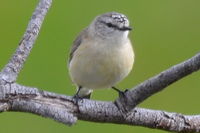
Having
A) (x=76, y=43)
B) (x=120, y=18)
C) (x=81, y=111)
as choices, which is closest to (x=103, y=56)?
(x=120, y=18)

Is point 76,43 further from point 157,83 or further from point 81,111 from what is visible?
point 157,83

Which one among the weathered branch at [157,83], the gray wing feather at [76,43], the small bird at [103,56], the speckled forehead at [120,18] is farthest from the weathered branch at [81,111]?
the gray wing feather at [76,43]

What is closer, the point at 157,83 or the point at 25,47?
the point at 157,83

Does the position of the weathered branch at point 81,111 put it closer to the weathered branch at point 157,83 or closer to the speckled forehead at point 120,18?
the weathered branch at point 157,83

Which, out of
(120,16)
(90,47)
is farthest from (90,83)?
(120,16)

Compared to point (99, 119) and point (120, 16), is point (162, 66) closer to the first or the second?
point (120, 16)

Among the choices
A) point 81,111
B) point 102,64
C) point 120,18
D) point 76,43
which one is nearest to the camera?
point 81,111

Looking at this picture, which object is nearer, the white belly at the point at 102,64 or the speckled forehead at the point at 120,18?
the white belly at the point at 102,64
